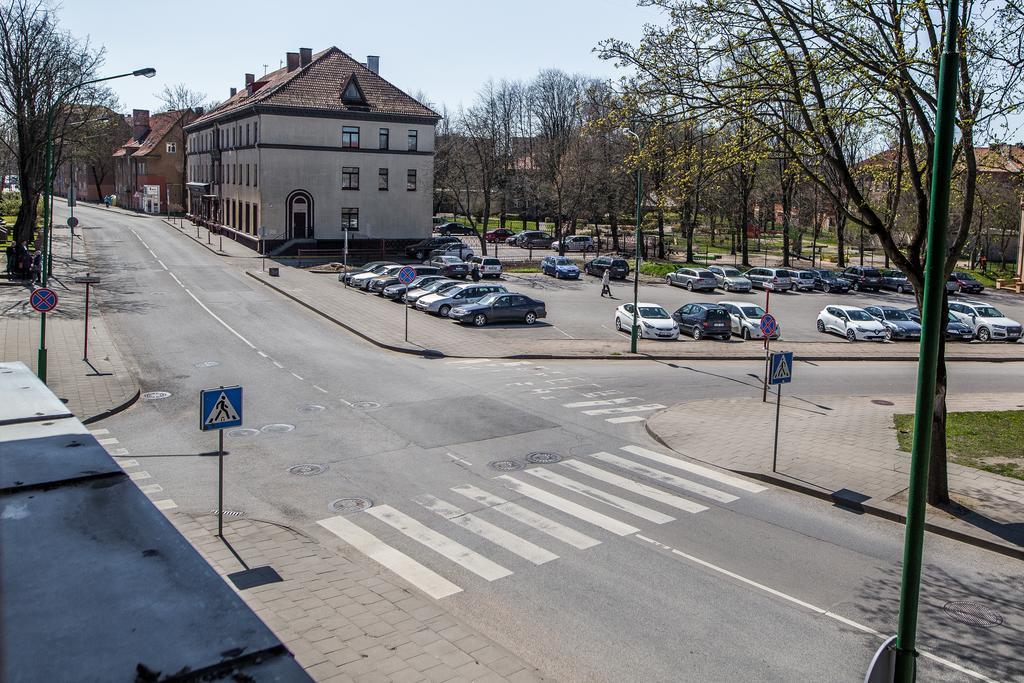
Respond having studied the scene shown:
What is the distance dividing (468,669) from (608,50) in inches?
442

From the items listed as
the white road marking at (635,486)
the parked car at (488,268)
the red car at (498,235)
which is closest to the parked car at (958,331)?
the parked car at (488,268)

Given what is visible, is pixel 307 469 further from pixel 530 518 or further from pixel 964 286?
pixel 964 286

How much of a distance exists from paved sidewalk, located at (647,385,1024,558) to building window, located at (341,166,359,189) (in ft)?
136

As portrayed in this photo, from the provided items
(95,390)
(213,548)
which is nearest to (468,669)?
(213,548)

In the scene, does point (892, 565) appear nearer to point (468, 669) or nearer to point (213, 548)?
point (468, 669)

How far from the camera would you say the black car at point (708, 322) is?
33.5m

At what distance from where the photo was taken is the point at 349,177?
59.3 m

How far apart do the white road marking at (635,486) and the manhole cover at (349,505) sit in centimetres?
403

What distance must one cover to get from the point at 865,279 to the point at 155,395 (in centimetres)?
4659

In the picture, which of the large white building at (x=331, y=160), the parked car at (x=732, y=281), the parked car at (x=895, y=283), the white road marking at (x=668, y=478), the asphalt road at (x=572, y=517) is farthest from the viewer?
the large white building at (x=331, y=160)

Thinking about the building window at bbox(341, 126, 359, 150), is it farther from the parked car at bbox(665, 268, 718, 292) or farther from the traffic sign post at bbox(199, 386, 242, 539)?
the traffic sign post at bbox(199, 386, 242, 539)

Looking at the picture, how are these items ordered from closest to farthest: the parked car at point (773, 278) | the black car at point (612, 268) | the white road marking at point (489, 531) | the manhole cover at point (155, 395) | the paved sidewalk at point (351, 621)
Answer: the paved sidewalk at point (351, 621), the white road marking at point (489, 531), the manhole cover at point (155, 395), the parked car at point (773, 278), the black car at point (612, 268)

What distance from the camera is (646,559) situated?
1180cm

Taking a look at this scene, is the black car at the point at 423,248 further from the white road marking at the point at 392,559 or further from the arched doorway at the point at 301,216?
the white road marking at the point at 392,559
